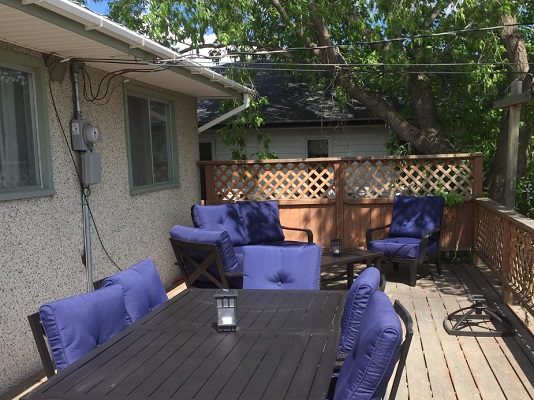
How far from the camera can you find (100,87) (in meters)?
4.88

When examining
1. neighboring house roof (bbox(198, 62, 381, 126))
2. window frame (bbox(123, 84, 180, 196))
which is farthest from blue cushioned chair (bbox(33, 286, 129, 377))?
neighboring house roof (bbox(198, 62, 381, 126))

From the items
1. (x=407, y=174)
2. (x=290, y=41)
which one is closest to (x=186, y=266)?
(x=407, y=174)

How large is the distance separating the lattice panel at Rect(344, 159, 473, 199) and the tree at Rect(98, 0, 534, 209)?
0.55m

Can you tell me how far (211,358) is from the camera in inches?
88.3

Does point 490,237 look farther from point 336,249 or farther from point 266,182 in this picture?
point 266,182

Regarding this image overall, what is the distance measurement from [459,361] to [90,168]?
3262mm

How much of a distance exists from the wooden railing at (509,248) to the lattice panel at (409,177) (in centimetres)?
65

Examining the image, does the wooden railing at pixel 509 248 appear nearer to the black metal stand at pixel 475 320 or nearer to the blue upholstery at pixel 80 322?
the black metal stand at pixel 475 320

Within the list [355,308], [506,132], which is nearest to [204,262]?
[355,308]

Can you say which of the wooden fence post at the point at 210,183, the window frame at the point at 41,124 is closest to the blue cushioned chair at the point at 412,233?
the wooden fence post at the point at 210,183

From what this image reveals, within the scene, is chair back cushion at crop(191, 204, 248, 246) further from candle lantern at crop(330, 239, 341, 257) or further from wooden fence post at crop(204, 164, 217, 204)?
candle lantern at crop(330, 239, 341, 257)

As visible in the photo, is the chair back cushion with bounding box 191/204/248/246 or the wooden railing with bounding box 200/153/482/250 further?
the wooden railing with bounding box 200/153/482/250

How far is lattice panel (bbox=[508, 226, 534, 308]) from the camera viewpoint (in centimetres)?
436

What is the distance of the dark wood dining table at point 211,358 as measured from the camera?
6.27 feet
